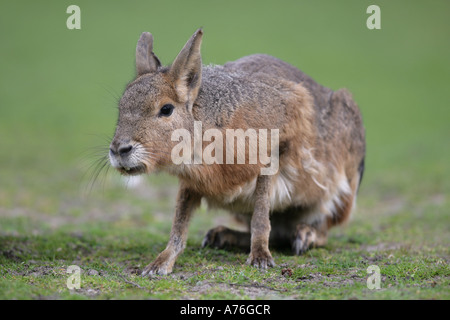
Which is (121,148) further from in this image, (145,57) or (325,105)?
(325,105)

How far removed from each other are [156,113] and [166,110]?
107 mm

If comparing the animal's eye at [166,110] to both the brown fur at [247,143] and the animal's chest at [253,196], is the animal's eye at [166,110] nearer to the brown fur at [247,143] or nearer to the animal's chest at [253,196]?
the brown fur at [247,143]

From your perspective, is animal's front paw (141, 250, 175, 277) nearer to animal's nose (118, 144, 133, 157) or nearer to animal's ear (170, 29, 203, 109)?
animal's nose (118, 144, 133, 157)

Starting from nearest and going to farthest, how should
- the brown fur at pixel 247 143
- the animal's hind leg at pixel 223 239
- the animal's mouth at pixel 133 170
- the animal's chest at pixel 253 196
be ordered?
the animal's mouth at pixel 133 170, the brown fur at pixel 247 143, the animal's chest at pixel 253 196, the animal's hind leg at pixel 223 239

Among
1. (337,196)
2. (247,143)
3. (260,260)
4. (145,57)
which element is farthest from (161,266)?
(337,196)

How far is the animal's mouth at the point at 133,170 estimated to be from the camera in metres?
5.42

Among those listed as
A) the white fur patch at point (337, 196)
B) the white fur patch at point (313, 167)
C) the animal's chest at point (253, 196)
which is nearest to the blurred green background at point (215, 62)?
the white fur patch at point (337, 196)

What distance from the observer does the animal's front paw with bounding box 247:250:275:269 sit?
A: 19.1ft

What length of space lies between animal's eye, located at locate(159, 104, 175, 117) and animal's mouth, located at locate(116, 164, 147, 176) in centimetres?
50

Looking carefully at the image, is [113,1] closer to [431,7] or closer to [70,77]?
[70,77]

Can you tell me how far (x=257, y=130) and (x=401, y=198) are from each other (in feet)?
17.7

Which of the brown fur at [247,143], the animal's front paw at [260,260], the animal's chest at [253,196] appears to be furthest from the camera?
the animal's chest at [253,196]

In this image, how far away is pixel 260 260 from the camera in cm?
587
